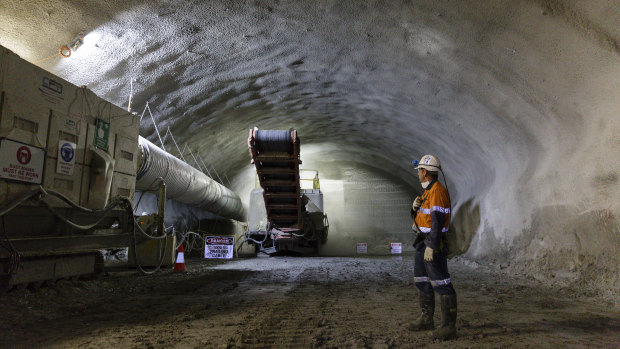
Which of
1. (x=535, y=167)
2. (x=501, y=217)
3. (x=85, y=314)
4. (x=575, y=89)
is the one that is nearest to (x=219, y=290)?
(x=85, y=314)

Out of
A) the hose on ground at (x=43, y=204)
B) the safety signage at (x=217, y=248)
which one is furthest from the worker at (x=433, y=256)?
the safety signage at (x=217, y=248)

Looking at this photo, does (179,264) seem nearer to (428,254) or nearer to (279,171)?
(279,171)

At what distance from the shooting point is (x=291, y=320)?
326 cm

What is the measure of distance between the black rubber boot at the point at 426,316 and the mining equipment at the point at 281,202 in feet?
17.1

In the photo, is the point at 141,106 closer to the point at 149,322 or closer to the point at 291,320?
the point at 149,322

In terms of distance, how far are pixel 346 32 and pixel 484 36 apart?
2.06m

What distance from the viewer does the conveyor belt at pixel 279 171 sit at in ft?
26.2

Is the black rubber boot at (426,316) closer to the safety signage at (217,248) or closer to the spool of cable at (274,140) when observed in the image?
the spool of cable at (274,140)

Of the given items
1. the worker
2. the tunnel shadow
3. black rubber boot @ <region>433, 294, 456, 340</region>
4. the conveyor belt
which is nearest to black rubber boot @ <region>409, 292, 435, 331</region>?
the worker

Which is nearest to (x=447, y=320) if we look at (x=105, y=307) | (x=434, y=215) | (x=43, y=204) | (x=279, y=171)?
(x=434, y=215)

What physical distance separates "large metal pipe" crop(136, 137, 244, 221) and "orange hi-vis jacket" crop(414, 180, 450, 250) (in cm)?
497

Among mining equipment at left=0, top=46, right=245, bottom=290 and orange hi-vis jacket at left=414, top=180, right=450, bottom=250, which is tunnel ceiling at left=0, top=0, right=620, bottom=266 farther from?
orange hi-vis jacket at left=414, top=180, right=450, bottom=250

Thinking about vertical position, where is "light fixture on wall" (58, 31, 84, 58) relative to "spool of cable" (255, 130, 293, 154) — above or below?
above

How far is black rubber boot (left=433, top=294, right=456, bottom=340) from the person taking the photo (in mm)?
2783
